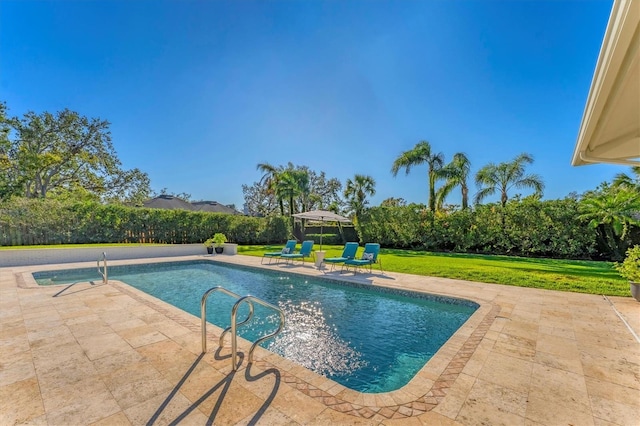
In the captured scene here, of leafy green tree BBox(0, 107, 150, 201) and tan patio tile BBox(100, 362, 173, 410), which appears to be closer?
tan patio tile BBox(100, 362, 173, 410)

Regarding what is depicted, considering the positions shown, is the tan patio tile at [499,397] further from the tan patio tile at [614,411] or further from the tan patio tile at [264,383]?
the tan patio tile at [264,383]

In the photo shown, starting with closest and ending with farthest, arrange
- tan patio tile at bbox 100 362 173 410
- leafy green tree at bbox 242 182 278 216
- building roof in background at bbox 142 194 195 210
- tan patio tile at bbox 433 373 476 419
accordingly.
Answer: tan patio tile at bbox 433 373 476 419 → tan patio tile at bbox 100 362 173 410 → building roof in background at bbox 142 194 195 210 → leafy green tree at bbox 242 182 278 216

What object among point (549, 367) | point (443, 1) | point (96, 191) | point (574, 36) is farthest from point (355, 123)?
point (96, 191)

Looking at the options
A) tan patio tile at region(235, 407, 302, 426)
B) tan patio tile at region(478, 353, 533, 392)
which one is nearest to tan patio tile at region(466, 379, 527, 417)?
tan patio tile at region(478, 353, 533, 392)

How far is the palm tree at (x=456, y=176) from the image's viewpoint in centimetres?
2150

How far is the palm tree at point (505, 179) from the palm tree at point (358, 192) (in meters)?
8.48

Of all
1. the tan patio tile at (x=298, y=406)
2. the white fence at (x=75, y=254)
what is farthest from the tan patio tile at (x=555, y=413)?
the white fence at (x=75, y=254)

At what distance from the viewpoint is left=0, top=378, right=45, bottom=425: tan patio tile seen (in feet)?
8.34

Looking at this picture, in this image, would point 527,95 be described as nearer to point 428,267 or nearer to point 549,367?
point 428,267

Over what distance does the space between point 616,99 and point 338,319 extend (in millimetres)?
5541

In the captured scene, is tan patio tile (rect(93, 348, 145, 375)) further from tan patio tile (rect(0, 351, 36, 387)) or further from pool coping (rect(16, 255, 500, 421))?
pool coping (rect(16, 255, 500, 421))

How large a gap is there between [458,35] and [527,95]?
5.13m

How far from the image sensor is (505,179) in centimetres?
2258

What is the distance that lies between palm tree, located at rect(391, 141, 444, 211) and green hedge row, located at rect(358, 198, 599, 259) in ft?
8.63
